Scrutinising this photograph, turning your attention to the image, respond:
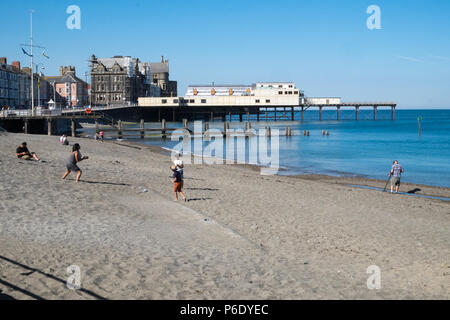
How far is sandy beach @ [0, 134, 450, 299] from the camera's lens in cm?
693

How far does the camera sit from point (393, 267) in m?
8.69

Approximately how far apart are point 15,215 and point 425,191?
57.4 ft

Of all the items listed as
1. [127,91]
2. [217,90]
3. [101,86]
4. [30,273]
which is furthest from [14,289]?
[217,90]

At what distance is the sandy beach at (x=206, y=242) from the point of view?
6.93m

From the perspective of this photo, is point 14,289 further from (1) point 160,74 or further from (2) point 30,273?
(1) point 160,74

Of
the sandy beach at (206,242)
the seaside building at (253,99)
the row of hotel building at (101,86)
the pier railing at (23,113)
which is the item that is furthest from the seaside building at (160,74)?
the sandy beach at (206,242)

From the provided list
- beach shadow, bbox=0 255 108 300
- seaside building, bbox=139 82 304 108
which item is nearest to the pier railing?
beach shadow, bbox=0 255 108 300

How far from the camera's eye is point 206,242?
9.40 metres

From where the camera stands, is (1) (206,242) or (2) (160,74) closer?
(1) (206,242)

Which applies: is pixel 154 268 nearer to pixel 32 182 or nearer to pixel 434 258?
pixel 434 258

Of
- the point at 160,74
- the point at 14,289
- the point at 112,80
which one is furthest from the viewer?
the point at 160,74

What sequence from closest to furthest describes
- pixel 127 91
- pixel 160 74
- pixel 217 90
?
pixel 127 91 → pixel 217 90 → pixel 160 74

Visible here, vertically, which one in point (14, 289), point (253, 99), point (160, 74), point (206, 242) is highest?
point (160, 74)
